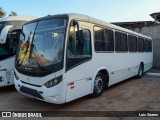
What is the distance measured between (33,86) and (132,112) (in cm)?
282

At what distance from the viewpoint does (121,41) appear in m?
8.48

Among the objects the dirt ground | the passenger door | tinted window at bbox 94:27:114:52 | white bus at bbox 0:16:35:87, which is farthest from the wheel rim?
white bus at bbox 0:16:35:87

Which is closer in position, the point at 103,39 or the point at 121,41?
the point at 103,39

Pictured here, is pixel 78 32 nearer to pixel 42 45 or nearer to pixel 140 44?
pixel 42 45

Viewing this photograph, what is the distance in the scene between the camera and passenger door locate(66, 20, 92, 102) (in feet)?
16.7

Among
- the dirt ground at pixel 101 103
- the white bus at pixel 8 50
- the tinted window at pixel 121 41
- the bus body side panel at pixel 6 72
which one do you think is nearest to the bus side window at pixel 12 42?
the white bus at pixel 8 50

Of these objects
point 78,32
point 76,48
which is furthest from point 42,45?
point 78,32

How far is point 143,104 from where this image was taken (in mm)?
5949

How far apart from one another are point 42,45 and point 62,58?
79 cm

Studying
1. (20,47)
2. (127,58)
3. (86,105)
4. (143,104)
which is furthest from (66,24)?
(127,58)

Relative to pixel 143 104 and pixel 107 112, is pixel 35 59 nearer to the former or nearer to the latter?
pixel 107 112

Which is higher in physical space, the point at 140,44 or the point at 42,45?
the point at 42,45

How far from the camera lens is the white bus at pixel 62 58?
4.90m

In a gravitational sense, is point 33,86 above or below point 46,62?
below
